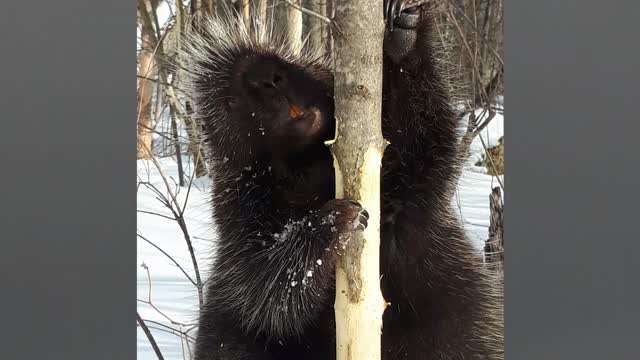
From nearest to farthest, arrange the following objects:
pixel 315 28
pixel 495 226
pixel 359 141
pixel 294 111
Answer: pixel 359 141
pixel 294 111
pixel 495 226
pixel 315 28

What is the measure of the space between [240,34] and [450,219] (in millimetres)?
905

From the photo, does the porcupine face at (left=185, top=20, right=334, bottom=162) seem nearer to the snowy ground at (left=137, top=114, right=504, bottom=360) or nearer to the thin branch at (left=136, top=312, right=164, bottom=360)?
the snowy ground at (left=137, top=114, right=504, bottom=360)

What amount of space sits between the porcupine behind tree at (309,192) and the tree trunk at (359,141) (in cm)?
38

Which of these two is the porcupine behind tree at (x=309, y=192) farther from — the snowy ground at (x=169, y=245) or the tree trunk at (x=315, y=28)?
the snowy ground at (x=169, y=245)

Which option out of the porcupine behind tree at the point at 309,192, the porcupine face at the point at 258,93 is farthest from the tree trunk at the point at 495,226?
the porcupine face at the point at 258,93

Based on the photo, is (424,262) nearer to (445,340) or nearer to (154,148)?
(445,340)

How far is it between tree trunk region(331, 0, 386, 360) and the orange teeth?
45 centimetres

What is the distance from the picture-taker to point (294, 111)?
86.4 inches

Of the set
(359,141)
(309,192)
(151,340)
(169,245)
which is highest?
(359,141)

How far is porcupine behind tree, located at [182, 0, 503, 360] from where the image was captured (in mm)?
2229

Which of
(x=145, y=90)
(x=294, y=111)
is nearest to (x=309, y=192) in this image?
(x=294, y=111)

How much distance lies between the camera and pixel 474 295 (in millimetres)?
2562

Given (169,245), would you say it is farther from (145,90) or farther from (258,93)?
(258,93)

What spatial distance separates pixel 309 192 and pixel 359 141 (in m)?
0.66
